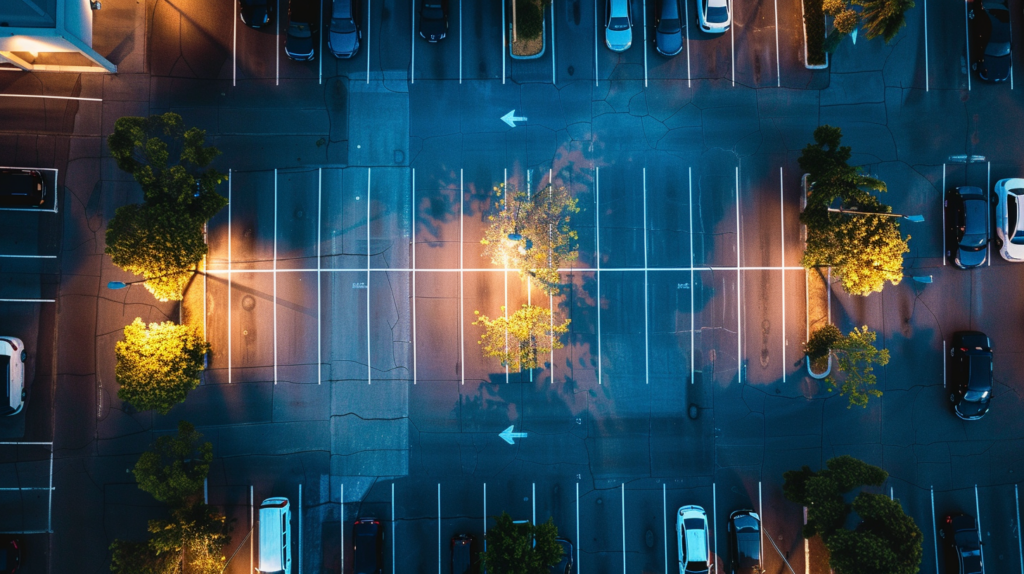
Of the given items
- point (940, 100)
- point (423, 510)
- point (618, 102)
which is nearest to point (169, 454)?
point (423, 510)

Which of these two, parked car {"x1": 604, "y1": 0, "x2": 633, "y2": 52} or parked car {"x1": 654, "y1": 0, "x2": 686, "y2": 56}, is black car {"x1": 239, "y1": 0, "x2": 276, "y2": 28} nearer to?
parked car {"x1": 604, "y1": 0, "x2": 633, "y2": 52}

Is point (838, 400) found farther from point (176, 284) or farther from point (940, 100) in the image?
point (176, 284)

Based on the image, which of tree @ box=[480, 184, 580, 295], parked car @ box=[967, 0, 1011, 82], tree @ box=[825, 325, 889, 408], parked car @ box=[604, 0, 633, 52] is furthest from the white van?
parked car @ box=[967, 0, 1011, 82]

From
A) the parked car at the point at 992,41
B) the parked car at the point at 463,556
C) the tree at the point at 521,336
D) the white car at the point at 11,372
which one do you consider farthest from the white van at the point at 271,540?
the parked car at the point at 992,41

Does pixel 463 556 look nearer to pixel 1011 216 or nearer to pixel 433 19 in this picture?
pixel 433 19

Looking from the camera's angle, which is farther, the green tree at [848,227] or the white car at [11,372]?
the white car at [11,372]

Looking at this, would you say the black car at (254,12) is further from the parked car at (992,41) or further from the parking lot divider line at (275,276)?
the parked car at (992,41)

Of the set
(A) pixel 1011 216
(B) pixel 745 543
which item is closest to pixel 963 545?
(B) pixel 745 543
